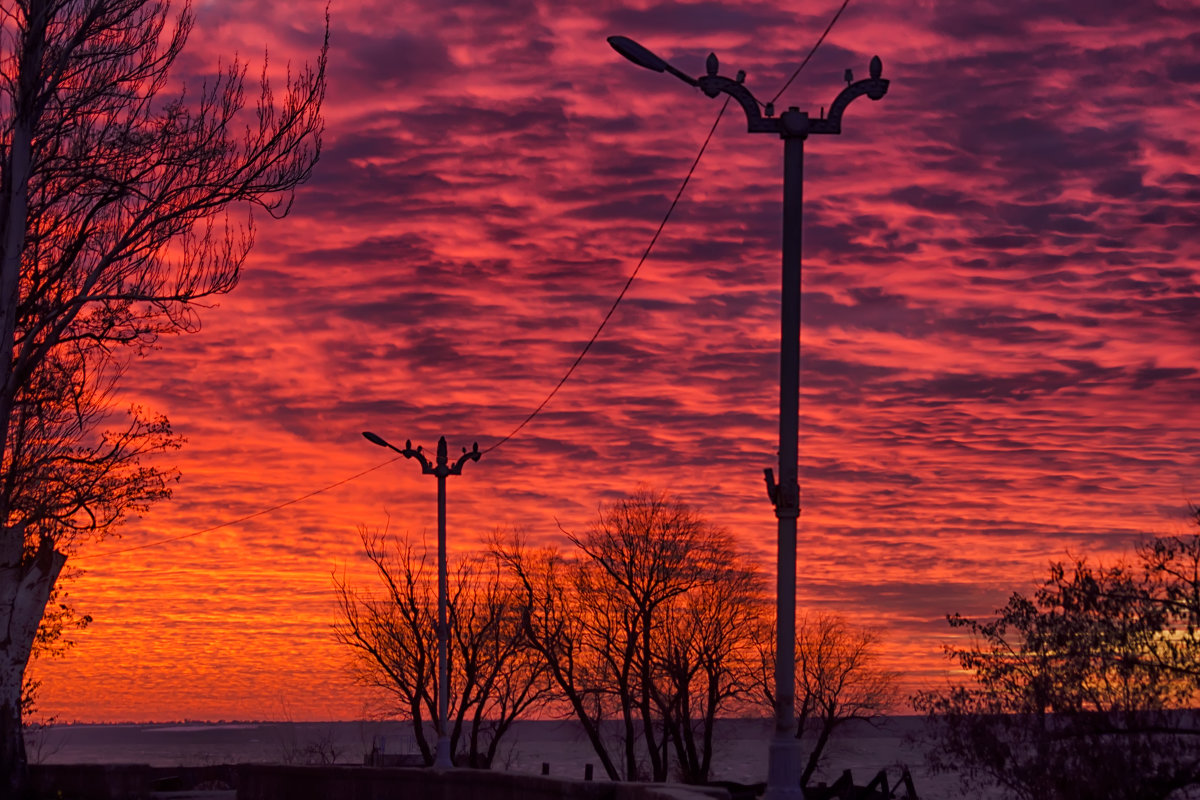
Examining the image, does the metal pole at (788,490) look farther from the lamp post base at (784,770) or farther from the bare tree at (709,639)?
the bare tree at (709,639)

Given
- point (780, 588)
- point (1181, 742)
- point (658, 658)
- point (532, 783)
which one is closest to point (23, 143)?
point (532, 783)

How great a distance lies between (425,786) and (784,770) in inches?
593

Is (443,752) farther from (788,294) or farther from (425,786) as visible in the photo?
(788,294)

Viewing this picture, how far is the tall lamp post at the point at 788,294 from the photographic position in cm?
1427

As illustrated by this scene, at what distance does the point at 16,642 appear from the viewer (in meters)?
33.1

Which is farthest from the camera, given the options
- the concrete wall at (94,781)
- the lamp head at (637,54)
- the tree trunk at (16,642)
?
the concrete wall at (94,781)

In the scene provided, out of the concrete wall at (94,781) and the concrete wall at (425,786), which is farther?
the concrete wall at (94,781)

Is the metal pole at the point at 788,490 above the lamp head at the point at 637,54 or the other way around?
the other way around

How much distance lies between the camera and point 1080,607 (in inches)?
938

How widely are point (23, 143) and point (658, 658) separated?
44.8m

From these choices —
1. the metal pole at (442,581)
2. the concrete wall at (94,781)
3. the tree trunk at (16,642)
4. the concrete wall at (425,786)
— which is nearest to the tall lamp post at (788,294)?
the concrete wall at (425,786)

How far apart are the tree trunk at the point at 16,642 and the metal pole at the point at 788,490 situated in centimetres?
2249

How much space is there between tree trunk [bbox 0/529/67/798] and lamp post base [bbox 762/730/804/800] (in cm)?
2300

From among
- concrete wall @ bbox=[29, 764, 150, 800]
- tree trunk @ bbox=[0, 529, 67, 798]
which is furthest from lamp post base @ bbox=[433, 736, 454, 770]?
tree trunk @ bbox=[0, 529, 67, 798]
